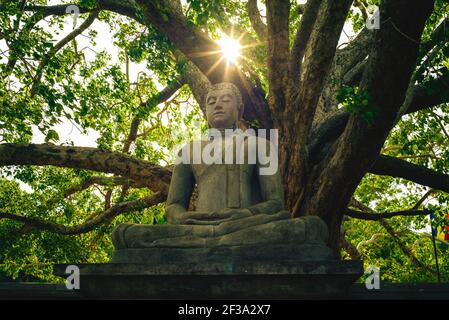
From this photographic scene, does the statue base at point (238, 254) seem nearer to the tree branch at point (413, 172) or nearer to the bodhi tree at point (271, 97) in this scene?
the bodhi tree at point (271, 97)

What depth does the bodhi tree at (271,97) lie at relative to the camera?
613 cm

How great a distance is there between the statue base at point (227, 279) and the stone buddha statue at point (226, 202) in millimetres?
Answer: 300

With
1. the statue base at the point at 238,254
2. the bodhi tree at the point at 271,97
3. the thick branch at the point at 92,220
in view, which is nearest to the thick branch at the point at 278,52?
the bodhi tree at the point at 271,97

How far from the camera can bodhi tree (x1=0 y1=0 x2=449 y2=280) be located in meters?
6.13

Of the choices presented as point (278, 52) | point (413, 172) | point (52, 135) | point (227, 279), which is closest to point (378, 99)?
point (278, 52)

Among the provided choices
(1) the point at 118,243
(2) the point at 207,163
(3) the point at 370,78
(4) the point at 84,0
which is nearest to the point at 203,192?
(2) the point at 207,163

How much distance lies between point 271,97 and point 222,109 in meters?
1.75

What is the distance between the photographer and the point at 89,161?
28.6 feet

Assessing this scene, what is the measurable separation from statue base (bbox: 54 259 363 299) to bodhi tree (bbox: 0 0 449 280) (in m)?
1.99

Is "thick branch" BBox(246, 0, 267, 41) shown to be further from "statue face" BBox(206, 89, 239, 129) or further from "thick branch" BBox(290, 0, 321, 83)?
"statue face" BBox(206, 89, 239, 129)

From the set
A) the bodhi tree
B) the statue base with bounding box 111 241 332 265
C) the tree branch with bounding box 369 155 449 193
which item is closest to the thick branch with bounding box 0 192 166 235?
the bodhi tree

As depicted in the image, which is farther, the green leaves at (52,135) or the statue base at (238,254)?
the green leaves at (52,135)
